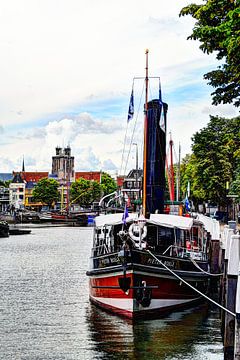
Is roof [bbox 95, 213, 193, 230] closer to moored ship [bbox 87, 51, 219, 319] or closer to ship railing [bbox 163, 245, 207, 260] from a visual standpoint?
moored ship [bbox 87, 51, 219, 319]

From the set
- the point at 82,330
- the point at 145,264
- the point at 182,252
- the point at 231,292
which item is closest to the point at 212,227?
the point at 182,252

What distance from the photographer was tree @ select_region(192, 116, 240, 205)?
85.2 meters

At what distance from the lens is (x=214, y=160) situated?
87.1 m

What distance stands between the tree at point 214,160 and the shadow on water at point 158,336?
55.7 m

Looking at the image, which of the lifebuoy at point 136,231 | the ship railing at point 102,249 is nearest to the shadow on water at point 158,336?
the ship railing at point 102,249

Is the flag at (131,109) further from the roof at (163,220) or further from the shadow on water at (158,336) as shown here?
the shadow on water at (158,336)

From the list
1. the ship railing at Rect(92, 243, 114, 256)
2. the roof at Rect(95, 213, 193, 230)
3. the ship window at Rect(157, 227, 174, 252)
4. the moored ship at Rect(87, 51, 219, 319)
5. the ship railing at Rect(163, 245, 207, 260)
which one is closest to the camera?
the moored ship at Rect(87, 51, 219, 319)

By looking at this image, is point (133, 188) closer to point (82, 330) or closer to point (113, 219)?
point (113, 219)

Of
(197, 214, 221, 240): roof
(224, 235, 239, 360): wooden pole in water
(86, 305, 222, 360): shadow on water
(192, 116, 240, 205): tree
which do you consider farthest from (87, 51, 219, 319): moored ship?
(192, 116, 240, 205): tree

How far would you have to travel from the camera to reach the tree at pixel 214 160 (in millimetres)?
85250

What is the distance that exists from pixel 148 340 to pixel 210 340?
233 centimetres

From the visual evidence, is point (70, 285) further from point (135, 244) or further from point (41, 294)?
point (135, 244)

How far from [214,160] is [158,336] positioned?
62881 millimetres

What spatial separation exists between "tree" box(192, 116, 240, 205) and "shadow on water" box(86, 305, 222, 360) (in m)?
55.7
